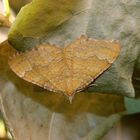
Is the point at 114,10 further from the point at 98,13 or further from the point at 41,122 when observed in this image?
the point at 41,122

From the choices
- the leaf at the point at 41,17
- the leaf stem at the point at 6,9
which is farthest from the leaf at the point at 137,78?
the leaf stem at the point at 6,9

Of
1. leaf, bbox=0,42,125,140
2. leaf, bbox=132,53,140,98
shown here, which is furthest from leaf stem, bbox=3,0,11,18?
leaf, bbox=132,53,140,98

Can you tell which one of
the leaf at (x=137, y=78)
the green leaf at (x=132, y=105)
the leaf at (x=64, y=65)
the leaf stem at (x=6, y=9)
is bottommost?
the green leaf at (x=132, y=105)

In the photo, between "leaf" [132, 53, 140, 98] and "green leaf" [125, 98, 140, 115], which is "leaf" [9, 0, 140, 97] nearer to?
"leaf" [132, 53, 140, 98]

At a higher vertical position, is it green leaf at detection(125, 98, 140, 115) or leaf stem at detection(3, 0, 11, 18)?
leaf stem at detection(3, 0, 11, 18)

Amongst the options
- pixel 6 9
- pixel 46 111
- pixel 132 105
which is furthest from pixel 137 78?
pixel 6 9

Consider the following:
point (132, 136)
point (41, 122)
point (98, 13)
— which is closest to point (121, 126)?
point (132, 136)

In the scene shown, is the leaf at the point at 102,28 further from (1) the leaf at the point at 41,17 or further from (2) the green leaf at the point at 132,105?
(2) the green leaf at the point at 132,105
